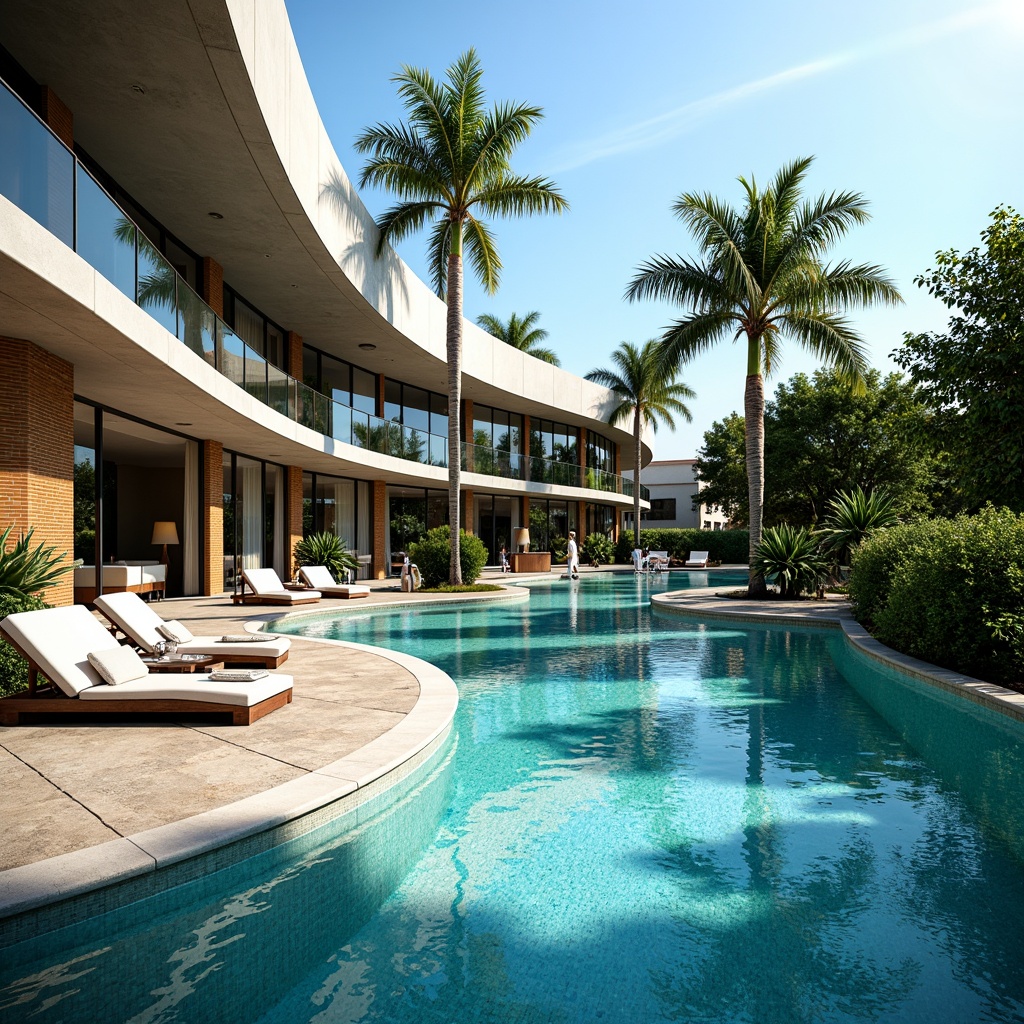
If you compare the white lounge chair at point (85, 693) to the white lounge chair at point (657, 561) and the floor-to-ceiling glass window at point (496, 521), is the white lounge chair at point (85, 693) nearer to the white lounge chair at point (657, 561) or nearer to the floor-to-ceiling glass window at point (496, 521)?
the white lounge chair at point (657, 561)

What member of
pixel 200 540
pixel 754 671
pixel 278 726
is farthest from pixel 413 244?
pixel 278 726

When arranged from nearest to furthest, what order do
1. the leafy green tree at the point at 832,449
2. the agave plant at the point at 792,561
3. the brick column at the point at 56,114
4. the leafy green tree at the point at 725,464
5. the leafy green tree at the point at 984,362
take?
the brick column at the point at 56,114, the leafy green tree at the point at 984,362, the agave plant at the point at 792,561, the leafy green tree at the point at 832,449, the leafy green tree at the point at 725,464

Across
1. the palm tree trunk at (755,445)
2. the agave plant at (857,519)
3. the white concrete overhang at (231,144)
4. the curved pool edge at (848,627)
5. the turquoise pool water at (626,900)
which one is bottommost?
the turquoise pool water at (626,900)

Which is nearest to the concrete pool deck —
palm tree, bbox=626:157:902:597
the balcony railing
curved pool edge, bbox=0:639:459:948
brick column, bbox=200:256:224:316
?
curved pool edge, bbox=0:639:459:948

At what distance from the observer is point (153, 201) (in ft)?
46.6

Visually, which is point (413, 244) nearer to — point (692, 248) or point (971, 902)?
point (692, 248)

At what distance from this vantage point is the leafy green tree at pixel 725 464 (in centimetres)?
4956

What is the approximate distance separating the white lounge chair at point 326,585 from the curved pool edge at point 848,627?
24.3ft

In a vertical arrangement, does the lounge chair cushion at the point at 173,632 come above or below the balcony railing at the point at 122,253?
below

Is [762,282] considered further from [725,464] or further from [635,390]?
[725,464]

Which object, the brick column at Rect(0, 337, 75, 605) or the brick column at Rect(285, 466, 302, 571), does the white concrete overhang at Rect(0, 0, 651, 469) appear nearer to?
the brick column at Rect(0, 337, 75, 605)

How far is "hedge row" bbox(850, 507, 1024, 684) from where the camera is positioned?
8.18m

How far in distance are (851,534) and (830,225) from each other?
7.42 metres

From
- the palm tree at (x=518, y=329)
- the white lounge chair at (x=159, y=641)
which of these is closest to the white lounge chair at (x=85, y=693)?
the white lounge chair at (x=159, y=641)
